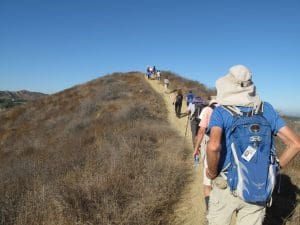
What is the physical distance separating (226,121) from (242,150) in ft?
0.92

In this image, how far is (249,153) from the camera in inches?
115

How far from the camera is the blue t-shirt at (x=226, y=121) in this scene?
3014 millimetres

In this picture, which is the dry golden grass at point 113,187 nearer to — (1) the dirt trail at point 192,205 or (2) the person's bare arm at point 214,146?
(1) the dirt trail at point 192,205

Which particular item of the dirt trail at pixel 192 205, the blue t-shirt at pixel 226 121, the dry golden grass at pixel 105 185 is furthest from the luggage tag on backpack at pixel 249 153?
the dirt trail at pixel 192 205

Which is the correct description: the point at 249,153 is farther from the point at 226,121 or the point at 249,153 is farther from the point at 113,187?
the point at 113,187

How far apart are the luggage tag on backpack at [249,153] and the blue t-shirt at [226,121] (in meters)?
0.18

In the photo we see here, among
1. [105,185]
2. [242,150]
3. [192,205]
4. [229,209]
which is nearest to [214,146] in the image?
[242,150]

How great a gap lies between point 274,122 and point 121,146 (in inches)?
261

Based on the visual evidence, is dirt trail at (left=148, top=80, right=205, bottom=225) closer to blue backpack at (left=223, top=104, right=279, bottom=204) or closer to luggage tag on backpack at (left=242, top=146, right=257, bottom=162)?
blue backpack at (left=223, top=104, right=279, bottom=204)

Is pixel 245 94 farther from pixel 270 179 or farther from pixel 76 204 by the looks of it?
pixel 76 204

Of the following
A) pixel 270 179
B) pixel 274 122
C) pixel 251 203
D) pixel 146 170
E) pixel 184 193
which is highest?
pixel 274 122

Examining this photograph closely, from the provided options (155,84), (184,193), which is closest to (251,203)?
(184,193)

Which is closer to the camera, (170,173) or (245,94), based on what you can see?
(245,94)

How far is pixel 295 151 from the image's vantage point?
10.5ft
